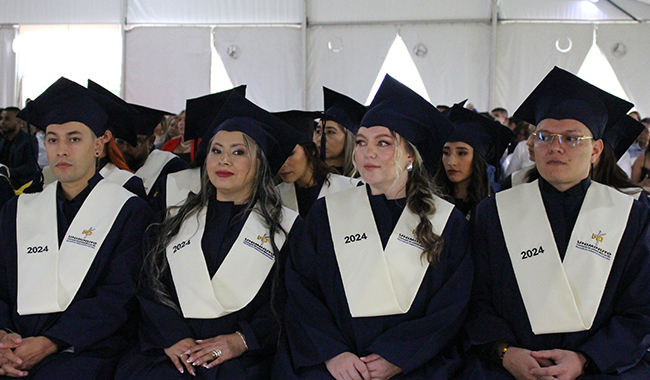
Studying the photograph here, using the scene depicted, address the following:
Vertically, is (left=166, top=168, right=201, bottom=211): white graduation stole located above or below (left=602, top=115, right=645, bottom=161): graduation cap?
below

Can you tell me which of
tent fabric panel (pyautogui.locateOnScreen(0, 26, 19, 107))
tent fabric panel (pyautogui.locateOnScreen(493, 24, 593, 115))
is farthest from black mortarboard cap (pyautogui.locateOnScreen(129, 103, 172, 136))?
tent fabric panel (pyautogui.locateOnScreen(0, 26, 19, 107))

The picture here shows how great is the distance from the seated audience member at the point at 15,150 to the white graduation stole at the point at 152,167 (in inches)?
103

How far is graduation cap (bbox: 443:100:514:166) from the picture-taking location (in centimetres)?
445

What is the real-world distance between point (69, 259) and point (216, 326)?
36.5 inches

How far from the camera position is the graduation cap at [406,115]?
3.06 m

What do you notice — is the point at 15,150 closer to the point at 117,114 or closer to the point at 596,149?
the point at 117,114

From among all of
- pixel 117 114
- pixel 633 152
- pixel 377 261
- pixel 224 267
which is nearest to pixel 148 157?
pixel 117 114

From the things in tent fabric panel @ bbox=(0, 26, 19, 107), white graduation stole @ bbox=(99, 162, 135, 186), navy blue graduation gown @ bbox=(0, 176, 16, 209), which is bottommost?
navy blue graduation gown @ bbox=(0, 176, 16, 209)

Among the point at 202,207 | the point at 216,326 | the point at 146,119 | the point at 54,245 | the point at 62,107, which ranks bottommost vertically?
the point at 216,326

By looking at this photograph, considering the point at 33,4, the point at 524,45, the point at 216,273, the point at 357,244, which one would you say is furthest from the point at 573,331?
the point at 33,4

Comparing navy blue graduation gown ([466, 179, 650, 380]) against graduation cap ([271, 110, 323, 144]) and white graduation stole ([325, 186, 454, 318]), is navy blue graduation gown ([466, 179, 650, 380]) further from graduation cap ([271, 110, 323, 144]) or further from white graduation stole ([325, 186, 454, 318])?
graduation cap ([271, 110, 323, 144])

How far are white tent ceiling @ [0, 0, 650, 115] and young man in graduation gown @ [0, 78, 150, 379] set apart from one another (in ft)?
29.7

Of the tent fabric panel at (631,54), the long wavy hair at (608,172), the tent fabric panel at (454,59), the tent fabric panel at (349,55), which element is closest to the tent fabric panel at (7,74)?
the tent fabric panel at (349,55)

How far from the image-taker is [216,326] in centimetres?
311
